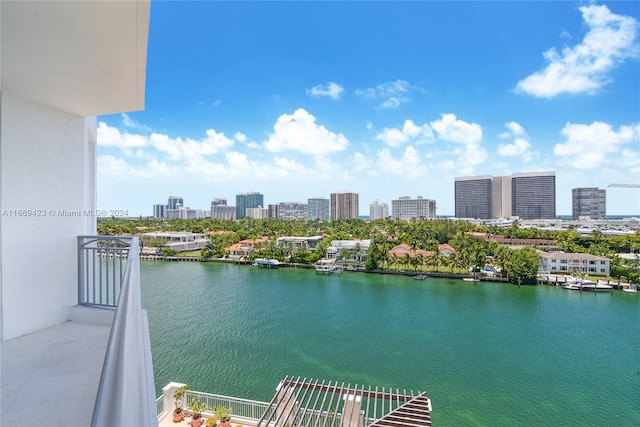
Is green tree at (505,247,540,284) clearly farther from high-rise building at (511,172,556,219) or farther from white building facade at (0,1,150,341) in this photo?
high-rise building at (511,172,556,219)

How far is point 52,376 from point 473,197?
74.7 m

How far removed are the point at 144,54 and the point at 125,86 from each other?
53 cm

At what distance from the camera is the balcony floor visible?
1.24 meters

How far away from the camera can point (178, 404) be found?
19.4 ft

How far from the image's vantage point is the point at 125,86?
2281 mm

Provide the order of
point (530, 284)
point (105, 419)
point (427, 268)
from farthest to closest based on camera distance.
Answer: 1. point (427, 268)
2. point (530, 284)
3. point (105, 419)

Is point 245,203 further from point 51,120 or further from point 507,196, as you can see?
point 51,120

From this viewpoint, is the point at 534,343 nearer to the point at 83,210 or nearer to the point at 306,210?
the point at 83,210

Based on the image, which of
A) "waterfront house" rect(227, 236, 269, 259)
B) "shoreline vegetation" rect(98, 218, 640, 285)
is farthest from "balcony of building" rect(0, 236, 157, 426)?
"waterfront house" rect(227, 236, 269, 259)

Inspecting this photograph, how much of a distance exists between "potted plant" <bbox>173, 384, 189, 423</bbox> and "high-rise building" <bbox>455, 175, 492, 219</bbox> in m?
70.3

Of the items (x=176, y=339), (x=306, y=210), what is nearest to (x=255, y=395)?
(x=176, y=339)

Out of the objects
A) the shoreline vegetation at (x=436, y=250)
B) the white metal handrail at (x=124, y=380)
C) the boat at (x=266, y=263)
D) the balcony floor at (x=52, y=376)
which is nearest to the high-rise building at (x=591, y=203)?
the shoreline vegetation at (x=436, y=250)

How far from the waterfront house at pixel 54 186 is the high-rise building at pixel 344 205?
229 ft

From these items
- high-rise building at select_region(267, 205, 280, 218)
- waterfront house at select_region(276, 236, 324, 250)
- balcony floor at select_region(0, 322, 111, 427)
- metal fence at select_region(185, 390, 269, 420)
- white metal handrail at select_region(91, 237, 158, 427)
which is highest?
high-rise building at select_region(267, 205, 280, 218)
